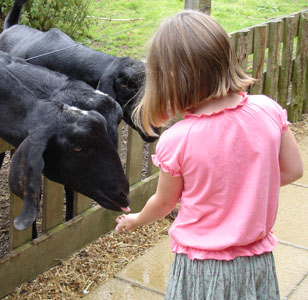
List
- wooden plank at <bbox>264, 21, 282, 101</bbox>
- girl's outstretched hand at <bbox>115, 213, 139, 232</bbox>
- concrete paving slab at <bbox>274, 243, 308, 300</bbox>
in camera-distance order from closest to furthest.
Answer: girl's outstretched hand at <bbox>115, 213, 139, 232</bbox> → concrete paving slab at <bbox>274, 243, 308, 300</bbox> → wooden plank at <bbox>264, 21, 282, 101</bbox>

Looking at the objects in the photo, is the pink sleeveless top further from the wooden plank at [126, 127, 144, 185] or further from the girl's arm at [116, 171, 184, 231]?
the wooden plank at [126, 127, 144, 185]

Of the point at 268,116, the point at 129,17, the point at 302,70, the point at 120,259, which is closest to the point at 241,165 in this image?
the point at 268,116

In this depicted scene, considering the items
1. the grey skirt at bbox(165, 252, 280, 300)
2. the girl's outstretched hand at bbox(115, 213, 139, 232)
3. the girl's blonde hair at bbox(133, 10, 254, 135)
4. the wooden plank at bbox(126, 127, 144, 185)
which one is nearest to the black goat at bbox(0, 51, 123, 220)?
the girl's outstretched hand at bbox(115, 213, 139, 232)

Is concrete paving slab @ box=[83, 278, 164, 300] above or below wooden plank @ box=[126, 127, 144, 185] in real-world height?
below

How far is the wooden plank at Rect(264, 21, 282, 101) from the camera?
688 cm

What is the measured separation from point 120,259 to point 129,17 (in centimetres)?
725

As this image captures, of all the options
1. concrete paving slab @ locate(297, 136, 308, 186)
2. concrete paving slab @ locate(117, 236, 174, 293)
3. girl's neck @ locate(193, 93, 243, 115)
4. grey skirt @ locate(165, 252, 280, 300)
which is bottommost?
concrete paving slab @ locate(117, 236, 174, 293)

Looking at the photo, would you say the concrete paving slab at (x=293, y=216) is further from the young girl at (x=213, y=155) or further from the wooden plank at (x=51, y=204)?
the young girl at (x=213, y=155)

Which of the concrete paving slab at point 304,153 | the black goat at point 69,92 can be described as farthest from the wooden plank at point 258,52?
the black goat at point 69,92

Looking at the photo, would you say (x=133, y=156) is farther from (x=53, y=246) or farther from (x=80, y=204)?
(x=53, y=246)

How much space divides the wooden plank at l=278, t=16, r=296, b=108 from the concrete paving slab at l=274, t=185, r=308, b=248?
1.75 meters

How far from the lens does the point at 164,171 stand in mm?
2473

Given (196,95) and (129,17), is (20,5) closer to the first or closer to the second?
(196,95)

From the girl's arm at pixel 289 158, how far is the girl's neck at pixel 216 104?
30 cm
